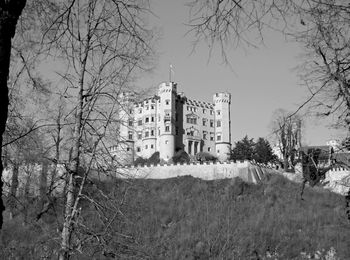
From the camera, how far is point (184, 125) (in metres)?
68.7

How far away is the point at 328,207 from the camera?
40.3 meters

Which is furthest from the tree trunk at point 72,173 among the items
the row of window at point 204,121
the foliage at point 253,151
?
the row of window at point 204,121

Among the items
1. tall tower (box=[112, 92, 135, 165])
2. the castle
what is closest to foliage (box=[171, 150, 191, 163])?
the castle

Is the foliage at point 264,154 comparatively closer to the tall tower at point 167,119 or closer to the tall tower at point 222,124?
the tall tower at point 222,124

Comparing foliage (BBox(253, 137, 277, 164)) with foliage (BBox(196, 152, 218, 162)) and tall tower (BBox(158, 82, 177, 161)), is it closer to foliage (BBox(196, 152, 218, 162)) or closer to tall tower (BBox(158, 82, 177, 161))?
foliage (BBox(196, 152, 218, 162))

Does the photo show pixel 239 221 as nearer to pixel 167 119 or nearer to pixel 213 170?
pixel 213 170

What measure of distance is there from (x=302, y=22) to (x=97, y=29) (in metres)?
3.49

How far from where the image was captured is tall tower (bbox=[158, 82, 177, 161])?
64.5 m

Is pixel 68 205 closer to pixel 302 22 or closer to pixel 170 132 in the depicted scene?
pixel 302 22

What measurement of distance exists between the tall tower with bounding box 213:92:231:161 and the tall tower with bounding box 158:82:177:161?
8.01 meters

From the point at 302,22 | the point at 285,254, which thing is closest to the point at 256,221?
the point at 285,254

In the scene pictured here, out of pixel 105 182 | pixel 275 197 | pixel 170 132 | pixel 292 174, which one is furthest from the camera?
pixel 170 132

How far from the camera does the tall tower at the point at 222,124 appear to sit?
6956cm

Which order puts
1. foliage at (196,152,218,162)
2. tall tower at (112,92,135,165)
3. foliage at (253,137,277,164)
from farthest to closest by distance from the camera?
foliage at (196,152,218,162) < foliage at (253,137,277,164) < tall tower at (112,92,135,165)
